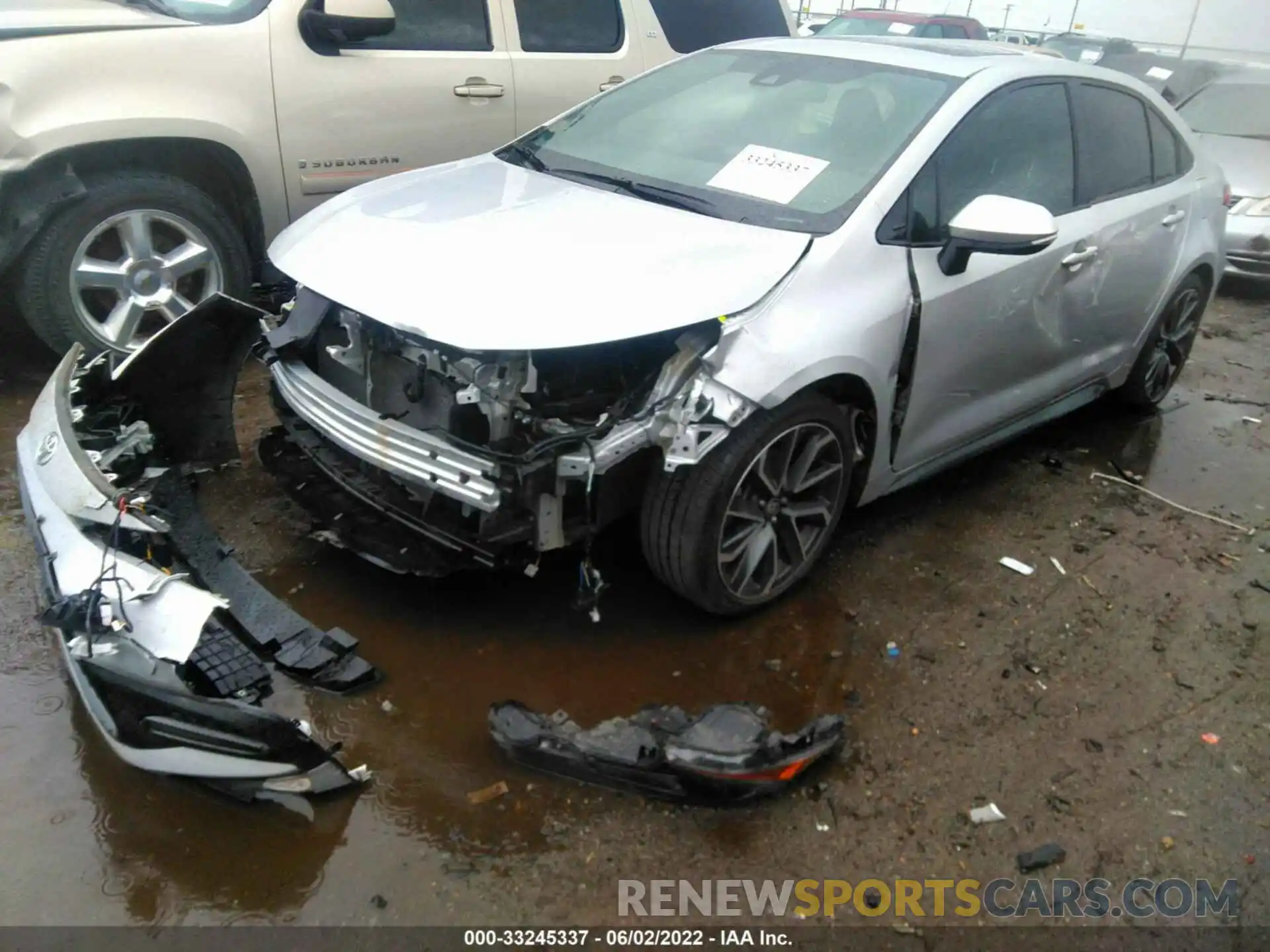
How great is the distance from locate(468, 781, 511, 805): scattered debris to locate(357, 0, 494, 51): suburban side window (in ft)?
12.0

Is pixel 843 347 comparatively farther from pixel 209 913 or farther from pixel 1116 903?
pixel 209 913

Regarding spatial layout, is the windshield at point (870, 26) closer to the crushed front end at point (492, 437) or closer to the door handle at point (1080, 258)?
the door handle at point (1080, 258)

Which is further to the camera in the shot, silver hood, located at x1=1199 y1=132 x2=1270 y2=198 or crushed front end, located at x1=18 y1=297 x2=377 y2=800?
silver hood, located at x1=1199 y1=132 x2=1270 y2=198

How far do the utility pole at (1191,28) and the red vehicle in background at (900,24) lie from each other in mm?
4381

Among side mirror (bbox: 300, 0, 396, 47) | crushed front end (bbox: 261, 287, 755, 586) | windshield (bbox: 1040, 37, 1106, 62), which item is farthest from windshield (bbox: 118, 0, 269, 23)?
windshield (bbox: 1040, 37, 1106, 62)

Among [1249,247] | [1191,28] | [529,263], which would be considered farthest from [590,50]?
[1191,28]

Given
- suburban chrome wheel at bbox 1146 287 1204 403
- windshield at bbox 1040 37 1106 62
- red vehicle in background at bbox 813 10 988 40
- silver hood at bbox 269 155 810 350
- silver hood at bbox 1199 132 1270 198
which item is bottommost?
windshield at bbox 1040 37 1106 62

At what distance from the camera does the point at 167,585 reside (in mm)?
2184

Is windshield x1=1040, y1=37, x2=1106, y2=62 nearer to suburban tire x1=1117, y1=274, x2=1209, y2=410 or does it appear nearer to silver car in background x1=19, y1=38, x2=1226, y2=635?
suburban tire x1=1117, y1=274, x2=1209, y2=410

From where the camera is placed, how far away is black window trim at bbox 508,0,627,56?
16.7ft

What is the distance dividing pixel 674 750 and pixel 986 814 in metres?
0.90

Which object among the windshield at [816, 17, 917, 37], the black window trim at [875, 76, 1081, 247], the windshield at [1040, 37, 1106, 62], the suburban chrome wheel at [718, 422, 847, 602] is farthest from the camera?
the windshield at [1040, 37, 1106, 62]

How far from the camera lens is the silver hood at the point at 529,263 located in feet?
8.31

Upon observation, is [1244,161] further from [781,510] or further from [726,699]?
[726,699]
